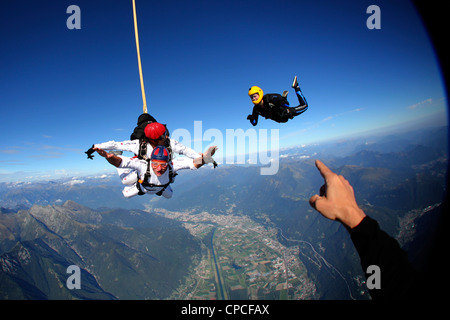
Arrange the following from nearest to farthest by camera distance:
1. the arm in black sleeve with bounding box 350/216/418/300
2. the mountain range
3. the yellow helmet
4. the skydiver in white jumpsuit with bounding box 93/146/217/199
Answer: the arm in black sleeve with bounding box 350/216/418/300, the skydiver in white jumpsuit with bounding box 93/146/217/199, the yellow helmet, the mountain range

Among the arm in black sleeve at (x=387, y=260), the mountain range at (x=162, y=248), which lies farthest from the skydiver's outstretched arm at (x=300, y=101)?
the mountain range at (x=162, y=248)

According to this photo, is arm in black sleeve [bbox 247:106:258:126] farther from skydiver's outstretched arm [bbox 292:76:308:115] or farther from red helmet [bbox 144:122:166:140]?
red helmet [bbox 144:122:166:140]

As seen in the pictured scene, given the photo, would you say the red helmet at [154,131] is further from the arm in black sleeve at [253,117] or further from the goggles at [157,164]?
the arm in black sleeve at [253,117]

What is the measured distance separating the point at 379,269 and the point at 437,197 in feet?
639

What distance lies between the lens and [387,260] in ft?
4.65

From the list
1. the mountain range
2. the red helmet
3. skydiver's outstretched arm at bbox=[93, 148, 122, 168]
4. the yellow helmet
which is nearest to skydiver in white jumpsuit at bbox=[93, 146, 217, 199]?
skydiver's outstretched arm at bbox=[93, 148, 122, 168]

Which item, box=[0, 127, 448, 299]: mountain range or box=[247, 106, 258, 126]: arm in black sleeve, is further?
box=[0, 127, 448, 299]: mountain range

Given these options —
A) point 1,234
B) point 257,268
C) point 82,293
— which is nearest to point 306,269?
point 257,268

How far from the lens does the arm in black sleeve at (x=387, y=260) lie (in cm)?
137

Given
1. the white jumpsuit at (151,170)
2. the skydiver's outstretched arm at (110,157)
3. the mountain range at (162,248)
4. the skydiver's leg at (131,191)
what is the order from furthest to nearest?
the mountain range at (162,248), the skydiver's leg at (131,191), the white jumpsuit at (151,170), the skydiver's outstretched arm at (110,157)

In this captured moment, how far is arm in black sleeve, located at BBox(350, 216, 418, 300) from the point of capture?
4.49 ft

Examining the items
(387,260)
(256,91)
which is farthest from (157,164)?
(387,260)
